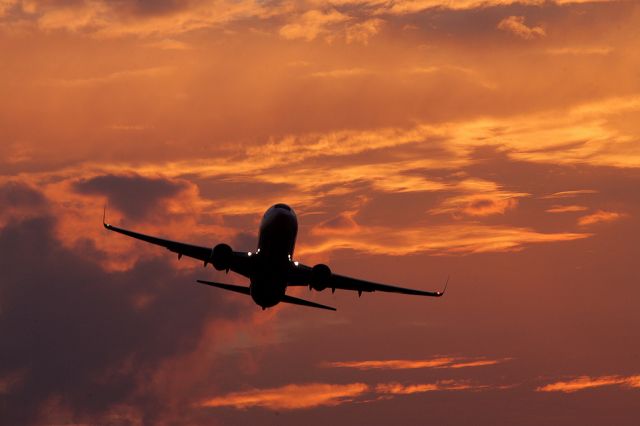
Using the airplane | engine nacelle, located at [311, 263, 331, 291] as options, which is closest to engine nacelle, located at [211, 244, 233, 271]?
the airplane

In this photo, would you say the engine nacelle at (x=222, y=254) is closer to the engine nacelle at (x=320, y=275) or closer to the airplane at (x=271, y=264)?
the airplane at (x=271, y=264)

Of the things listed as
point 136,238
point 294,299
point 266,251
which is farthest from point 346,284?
point 136,238

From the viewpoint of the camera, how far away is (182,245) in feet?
299

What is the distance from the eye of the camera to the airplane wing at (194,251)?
8800cm

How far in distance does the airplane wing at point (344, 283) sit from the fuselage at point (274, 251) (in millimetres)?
1331

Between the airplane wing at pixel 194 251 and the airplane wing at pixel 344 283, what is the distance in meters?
4.00

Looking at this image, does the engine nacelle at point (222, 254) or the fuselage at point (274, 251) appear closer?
the fuselage at point (274, 251)

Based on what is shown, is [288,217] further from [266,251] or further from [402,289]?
[402,289]

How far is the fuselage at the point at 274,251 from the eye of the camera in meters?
84.6

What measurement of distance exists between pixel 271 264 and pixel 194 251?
7728 millimetres

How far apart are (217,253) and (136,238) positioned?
9756mm

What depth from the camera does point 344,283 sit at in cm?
9481

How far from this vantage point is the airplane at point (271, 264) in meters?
85.1

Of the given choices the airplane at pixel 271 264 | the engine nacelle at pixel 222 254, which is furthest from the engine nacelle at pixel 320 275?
the engine nacelle at pixel 222 254
